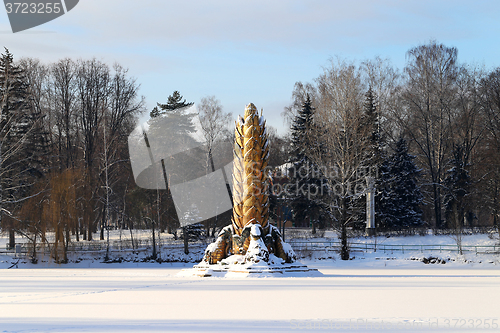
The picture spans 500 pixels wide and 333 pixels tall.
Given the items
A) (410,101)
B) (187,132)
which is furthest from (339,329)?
(410,101)

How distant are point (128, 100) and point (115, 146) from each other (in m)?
4.75

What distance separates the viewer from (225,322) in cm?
726

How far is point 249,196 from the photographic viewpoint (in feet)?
53.8

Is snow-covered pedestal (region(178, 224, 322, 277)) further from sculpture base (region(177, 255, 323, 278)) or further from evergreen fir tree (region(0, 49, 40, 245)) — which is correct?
evergreen fir tree (region(0, 49, 40, 245))

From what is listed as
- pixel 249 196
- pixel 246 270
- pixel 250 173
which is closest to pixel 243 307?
pixel 246 270

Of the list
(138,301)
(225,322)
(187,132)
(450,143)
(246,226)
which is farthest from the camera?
(450,143)

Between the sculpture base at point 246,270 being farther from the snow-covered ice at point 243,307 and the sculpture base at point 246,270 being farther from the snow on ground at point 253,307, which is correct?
the snow-covered ice at point 243,307

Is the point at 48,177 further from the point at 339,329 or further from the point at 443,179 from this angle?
the point at 443,179

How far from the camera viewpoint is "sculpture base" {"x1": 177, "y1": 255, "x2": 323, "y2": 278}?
15.1 meters

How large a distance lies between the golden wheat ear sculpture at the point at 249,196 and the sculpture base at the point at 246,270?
1.33 ft

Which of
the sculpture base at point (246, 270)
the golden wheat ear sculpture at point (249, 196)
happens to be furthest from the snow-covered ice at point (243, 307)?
the golden wheat ear sculpture at point (249, 196)

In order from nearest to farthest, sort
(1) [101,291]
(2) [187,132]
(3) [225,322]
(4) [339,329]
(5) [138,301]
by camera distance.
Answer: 1. (4) [339,329]
2. (3) [225,322]
3. (5) [138,301]
4. (1) [101,291]
5. (2) [187,132]

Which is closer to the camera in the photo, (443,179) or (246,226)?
(246,226)

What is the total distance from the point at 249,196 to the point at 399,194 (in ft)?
79.0
